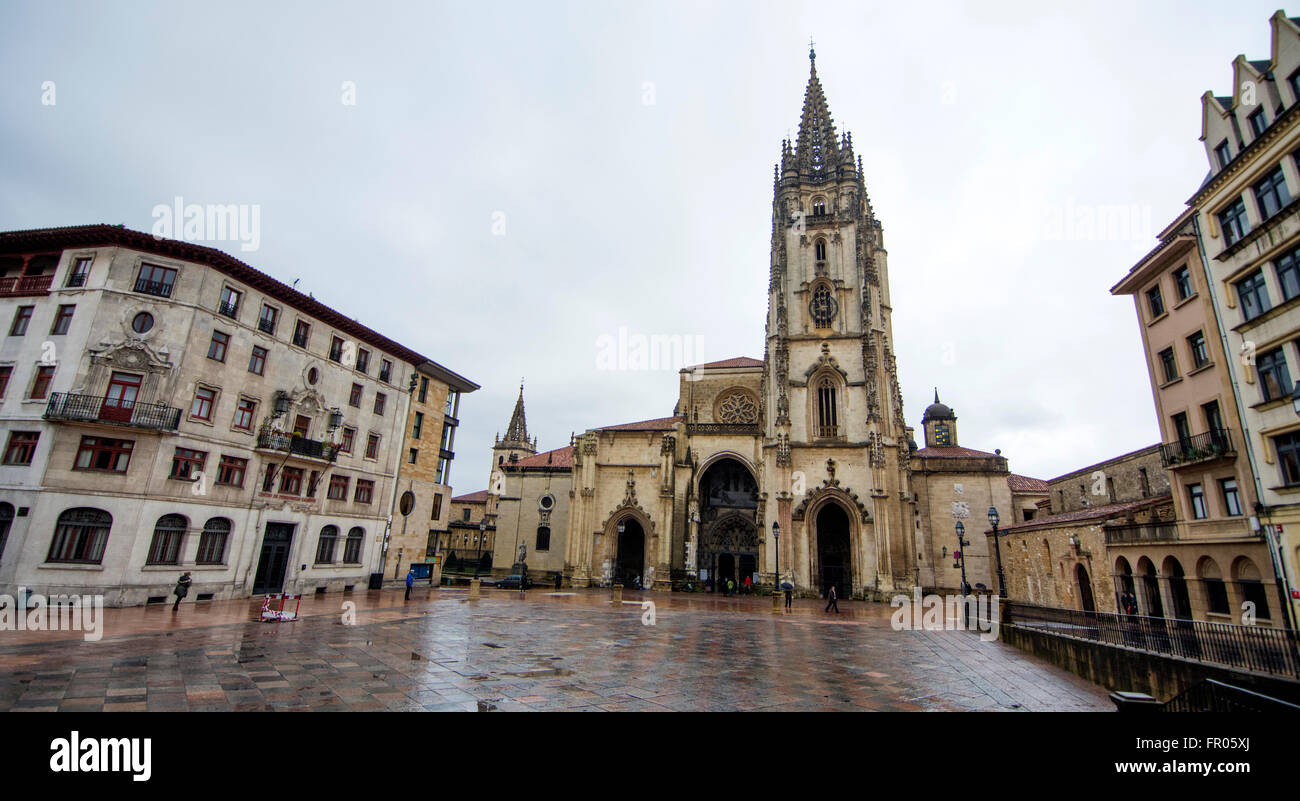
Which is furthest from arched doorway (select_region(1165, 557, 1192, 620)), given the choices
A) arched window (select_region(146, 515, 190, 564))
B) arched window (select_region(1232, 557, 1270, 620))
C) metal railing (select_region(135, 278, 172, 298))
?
metal railing (select_region(135, 278, 172, 298))

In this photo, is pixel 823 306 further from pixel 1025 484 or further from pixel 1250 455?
pixel 1250 455

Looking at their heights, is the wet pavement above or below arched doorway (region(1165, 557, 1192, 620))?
below

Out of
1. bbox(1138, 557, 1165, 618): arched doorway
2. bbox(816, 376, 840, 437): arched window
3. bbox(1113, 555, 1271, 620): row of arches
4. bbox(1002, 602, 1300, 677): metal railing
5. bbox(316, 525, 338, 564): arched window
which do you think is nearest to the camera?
bbox(1002, 602, 1300, 677): metal railing

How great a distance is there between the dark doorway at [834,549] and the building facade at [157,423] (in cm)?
2778

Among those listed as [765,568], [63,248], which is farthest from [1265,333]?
[63,248]

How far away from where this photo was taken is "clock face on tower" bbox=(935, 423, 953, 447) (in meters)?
48.9

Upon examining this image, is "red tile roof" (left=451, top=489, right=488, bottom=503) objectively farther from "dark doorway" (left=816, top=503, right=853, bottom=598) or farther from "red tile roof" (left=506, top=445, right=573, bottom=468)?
"dark doorway" (left=816, top=503, right=853, bottom=598)

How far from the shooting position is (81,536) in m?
18.0

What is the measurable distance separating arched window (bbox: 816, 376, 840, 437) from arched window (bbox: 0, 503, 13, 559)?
3673 cm

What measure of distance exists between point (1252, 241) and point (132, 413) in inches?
1449

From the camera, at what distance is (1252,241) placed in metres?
16.1

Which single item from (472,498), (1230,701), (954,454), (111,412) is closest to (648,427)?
(954,454)

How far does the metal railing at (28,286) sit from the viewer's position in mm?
20078
